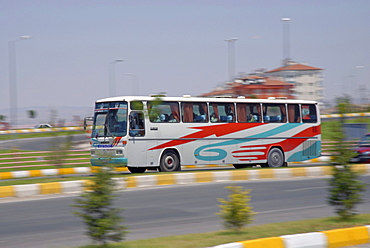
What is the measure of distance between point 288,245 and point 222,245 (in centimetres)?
100

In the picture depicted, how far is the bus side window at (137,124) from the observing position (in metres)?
18.5

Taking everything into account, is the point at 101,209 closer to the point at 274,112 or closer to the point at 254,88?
the point at 274,112

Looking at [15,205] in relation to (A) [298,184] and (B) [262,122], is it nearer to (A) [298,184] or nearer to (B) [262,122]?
(A) [298,184]

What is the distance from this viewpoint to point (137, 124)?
18.6m

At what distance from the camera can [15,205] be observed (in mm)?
12320

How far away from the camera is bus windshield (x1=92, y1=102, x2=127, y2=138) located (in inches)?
729

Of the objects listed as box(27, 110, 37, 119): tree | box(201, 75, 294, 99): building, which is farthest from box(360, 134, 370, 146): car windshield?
box(27, 110, 37, 119): tree

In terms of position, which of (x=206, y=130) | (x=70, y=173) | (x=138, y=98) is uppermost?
(x=138, y=98)

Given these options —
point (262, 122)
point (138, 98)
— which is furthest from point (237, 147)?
point (138, 98)

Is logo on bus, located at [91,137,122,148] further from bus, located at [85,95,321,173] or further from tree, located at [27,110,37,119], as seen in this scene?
tree, located at [27,110,37,119]

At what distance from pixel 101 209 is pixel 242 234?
2375 millimetres

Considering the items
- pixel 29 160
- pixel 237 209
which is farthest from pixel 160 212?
pixel 29 160

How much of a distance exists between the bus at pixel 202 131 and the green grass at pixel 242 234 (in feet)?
30.6

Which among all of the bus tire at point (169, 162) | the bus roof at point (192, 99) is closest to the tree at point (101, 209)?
the bus roof at point (192, 99)
